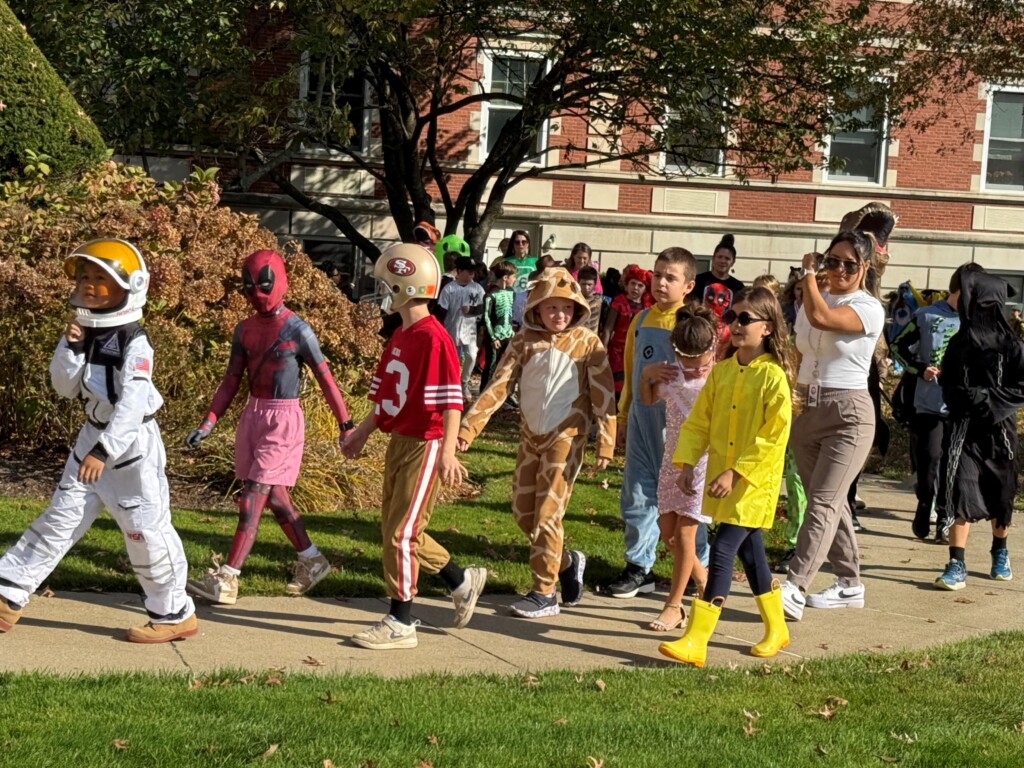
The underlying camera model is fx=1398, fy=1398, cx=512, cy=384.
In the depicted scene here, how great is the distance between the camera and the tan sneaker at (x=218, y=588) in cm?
705

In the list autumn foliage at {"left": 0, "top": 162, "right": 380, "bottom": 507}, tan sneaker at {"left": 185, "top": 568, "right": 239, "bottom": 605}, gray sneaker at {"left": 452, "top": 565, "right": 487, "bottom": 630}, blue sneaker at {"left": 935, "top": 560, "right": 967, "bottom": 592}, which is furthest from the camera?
autumn foliage at {"left": 0, "top": 162, "right": 380, "bottom": 507}

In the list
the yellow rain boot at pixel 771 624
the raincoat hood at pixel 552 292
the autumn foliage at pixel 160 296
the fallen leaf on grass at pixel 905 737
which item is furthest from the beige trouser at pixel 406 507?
the autumn foliage at pixel 160 296

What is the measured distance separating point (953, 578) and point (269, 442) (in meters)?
4.36

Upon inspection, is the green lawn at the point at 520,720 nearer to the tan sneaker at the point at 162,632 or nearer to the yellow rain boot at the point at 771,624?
the yellow rain boot at the point at 771,624

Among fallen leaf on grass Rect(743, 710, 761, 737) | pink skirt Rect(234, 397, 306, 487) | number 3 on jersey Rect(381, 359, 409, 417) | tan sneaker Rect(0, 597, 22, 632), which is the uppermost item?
number 3 on jersey Rect(381, 359, 409, 417)

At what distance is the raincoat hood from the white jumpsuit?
2107 millimetres

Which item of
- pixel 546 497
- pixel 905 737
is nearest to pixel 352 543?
pixel 546 497

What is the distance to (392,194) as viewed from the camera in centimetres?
2244

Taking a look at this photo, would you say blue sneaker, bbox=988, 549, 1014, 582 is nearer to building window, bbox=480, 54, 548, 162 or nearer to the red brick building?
the red brick building

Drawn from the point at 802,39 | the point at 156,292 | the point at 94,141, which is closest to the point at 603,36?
the point at 802,39

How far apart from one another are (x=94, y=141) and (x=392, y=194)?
1141 centimetres

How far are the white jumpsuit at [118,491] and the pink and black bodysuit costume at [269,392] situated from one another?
0.91m

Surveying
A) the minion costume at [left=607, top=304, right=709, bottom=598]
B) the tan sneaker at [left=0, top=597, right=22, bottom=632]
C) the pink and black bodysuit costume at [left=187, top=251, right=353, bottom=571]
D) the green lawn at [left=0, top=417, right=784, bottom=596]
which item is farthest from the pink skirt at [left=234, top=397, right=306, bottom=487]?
the minion costume at [left=607, top=304, right=709, bottom=598]

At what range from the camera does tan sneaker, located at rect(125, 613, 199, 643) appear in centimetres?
622
